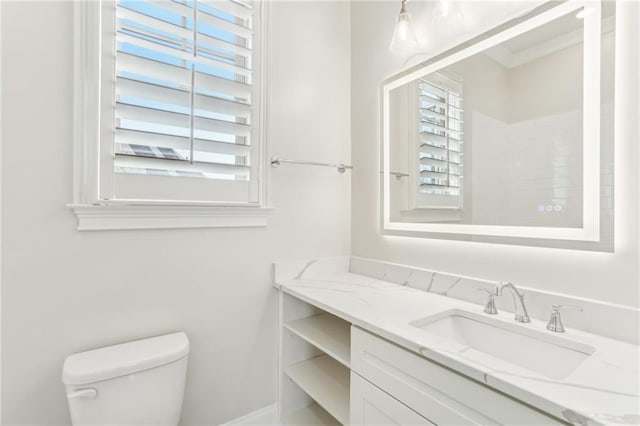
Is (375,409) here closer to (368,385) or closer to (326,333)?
(368,385)

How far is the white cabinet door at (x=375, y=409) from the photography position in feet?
2.94

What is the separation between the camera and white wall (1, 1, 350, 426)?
106 cm

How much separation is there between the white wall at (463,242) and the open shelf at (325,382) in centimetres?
63

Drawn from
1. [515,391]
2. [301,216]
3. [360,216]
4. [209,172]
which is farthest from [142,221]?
[515,391]

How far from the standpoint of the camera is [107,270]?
1.20 metres

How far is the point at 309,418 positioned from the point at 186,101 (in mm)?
1646

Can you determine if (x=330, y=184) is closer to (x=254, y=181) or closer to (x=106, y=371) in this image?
(x=254, y=181)

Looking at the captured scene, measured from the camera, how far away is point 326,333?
145 centimetres

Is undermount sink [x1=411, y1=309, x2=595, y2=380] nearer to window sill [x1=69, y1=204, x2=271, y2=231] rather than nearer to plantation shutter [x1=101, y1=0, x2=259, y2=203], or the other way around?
window sill [x1=69, y1=204, x2=271, y2=231]

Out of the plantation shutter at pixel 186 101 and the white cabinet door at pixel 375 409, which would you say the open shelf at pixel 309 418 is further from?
the plantation shutter at pixel 186 101

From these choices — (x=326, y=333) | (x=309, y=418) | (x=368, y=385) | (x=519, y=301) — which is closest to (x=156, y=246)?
(x=326, y=333)

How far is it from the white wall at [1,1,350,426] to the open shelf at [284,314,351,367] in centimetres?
18

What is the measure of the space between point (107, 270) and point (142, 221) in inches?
8.9

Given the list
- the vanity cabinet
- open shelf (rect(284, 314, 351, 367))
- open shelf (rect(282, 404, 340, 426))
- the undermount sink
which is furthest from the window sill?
open shelf (rect(282, 404, 340, 426))
